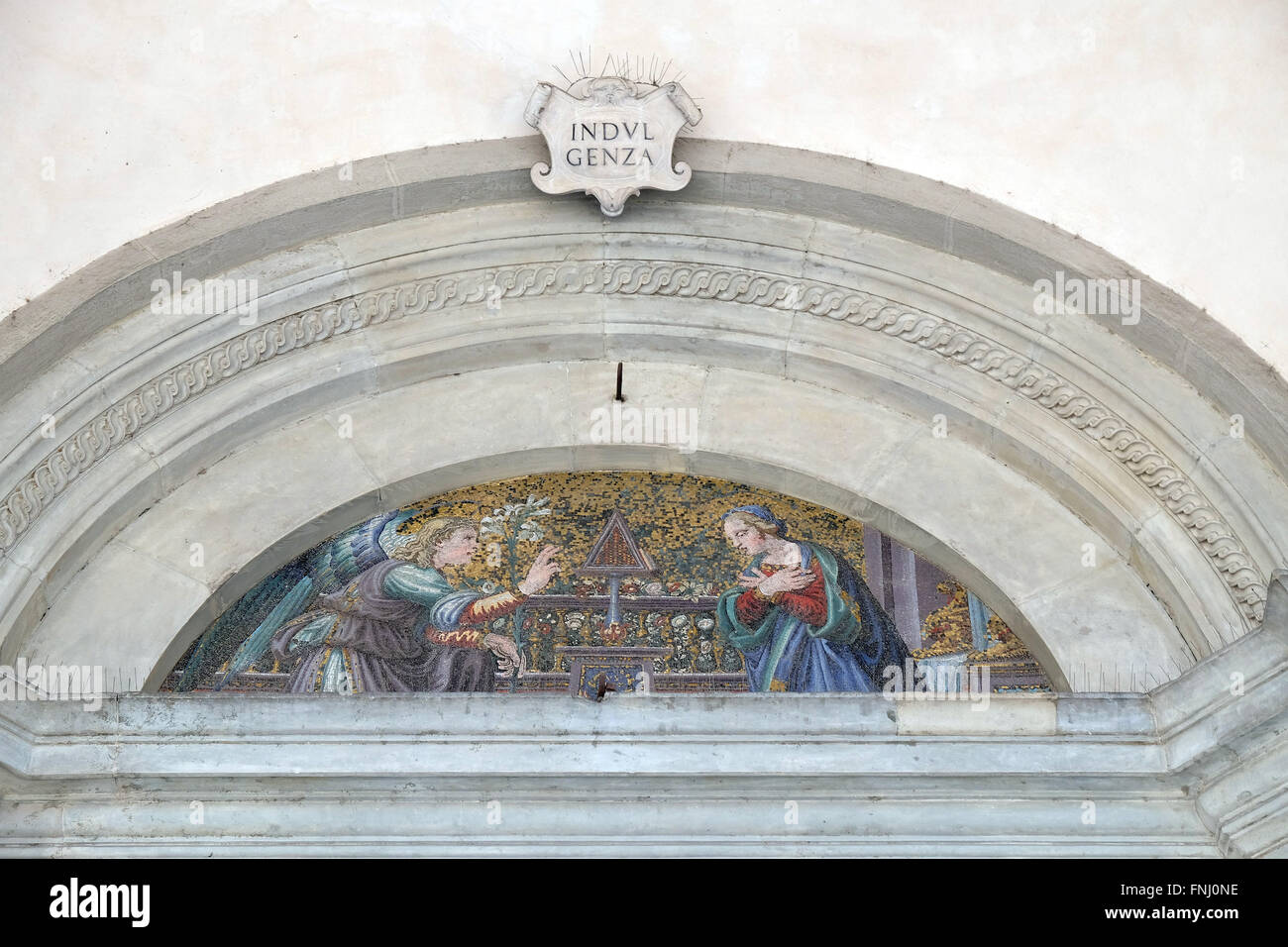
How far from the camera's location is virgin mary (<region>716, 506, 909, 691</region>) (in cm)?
751

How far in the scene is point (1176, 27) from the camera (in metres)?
7.69

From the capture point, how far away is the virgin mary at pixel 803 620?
24.6ft

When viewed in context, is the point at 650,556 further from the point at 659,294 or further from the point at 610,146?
the point at 610,146

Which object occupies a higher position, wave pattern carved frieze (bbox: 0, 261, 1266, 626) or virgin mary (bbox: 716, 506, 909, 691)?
wave pattern carved frieze (bbox: 0, 261, 1266, 626)

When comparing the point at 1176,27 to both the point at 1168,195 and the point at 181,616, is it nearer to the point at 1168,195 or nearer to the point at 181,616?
the point at 1168,195

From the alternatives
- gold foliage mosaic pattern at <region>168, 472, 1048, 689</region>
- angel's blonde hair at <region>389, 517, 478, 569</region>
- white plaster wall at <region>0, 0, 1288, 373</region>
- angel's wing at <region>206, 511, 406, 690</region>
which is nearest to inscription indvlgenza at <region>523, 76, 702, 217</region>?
white plaster wall at <region>0, 0, 1288, 373</region>

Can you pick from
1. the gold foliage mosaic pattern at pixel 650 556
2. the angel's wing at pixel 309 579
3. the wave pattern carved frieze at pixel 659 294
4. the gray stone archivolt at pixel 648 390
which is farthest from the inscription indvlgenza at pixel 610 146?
the angel's wing at pixel 309 579

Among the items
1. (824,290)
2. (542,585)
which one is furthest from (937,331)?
(542,585)

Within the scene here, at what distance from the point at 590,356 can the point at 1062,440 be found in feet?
6.17

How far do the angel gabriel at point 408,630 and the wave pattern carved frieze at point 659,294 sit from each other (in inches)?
36.5

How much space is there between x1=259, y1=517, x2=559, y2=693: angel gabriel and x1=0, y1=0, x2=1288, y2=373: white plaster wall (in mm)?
1534

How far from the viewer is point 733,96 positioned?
25.4 ft

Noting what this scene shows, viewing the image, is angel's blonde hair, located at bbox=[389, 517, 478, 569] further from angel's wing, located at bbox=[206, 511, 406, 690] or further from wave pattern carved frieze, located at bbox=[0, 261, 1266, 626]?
wave pattern carved frieze, located at bbox=[0, 261, 1266, 626]
